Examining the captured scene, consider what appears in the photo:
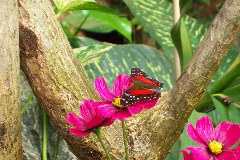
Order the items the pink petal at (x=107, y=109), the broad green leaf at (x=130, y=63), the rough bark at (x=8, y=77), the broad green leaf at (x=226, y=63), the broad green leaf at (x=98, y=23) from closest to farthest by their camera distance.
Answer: the pink petal at (x=107, y=109) → the rough bark at (x=8, y=77) → the broad green leaf at (x=130, y=63) → the broad green leaf at (x=226, y=63) → the broad green leaf at (x=98, y=23)

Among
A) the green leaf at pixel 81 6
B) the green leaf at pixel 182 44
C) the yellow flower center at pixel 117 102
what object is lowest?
the green leaf at pixel 182 44

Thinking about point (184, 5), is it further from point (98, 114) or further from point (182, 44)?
point (98, 114)

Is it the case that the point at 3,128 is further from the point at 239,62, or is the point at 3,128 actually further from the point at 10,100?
the point at 239,62

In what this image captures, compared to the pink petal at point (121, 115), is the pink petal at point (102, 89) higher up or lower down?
lower down

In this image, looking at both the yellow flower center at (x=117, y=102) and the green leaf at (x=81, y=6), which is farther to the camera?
the green leaf at (x=81, y=6)

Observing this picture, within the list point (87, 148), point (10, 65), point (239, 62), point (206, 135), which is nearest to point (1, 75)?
point (10, 65)

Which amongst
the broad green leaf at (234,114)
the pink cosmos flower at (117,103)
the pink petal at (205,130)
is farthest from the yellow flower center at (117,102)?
the broad green leaf at (234,114)

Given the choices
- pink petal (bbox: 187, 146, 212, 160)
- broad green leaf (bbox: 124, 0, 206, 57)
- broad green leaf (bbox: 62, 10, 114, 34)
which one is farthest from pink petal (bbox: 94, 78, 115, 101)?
broad green leaf (bbox: 62, 10, 114, 34)

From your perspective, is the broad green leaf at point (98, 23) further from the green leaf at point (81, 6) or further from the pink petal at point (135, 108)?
the pink petal at point (135, 108)

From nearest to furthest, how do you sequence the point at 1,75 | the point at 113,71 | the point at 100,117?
1. the point at 100,117
2. the point at 1,75
3. the point at 113,71
